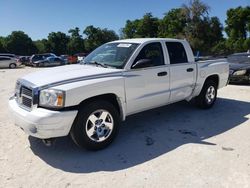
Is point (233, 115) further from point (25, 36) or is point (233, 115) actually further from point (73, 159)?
point (25, 36)

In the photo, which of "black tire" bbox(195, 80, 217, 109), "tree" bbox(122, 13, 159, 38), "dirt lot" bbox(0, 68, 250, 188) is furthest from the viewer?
"tree" bbox(122, 13, 159, 38)

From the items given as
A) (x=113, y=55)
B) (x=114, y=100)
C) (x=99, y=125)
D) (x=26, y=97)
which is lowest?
(x=99, y=125)

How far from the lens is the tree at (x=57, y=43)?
260 feet

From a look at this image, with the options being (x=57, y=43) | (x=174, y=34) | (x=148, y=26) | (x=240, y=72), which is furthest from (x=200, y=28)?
(x=240, y=72)

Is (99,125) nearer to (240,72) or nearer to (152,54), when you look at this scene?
(152,54)

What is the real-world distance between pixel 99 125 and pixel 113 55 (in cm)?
152

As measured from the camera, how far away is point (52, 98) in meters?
4.20

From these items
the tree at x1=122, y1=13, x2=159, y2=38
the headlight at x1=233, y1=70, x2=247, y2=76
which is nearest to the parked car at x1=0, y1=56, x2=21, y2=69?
the headlight at x1=233, y1=70, x2=247, y2=76

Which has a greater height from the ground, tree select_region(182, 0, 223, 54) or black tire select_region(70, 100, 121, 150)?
tree select_region(182, 0, 223, 54)

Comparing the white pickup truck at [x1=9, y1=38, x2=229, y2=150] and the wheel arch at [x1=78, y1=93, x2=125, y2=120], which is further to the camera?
the wheel arch at [x1=78, y1=93, x2=125, y2=120]

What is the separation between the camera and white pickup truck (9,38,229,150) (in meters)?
4.23

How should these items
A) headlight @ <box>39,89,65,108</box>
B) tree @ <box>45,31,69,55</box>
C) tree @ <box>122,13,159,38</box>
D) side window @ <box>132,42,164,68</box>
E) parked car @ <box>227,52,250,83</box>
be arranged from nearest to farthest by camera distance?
1. headlight @ <box>39,89,65,108</box>
2. side window @ <box>132,42,164,68</box>
3. parked car @ <box>227,52,250,83</box>
4. tree @ <box>122,13,159,38</box>
5. tree @ <box>45,31,69,55</box>

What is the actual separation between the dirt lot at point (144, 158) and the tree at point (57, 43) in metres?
76.3

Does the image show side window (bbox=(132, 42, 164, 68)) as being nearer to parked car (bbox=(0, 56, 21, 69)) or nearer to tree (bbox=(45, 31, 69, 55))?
parked car (bbox=(0, 56, 21, 69))
